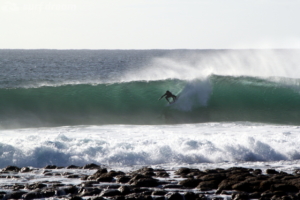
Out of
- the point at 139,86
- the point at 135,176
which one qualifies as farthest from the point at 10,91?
the point at 135,176

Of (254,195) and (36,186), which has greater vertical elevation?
(36,186)

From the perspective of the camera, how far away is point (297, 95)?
19719 mm

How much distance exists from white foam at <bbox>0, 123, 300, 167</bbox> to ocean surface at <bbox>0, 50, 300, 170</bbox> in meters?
0.03

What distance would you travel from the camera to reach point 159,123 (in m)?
16.6

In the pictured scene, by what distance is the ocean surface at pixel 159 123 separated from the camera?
35.0 ft

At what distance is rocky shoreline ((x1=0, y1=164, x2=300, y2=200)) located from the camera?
22.2 ft

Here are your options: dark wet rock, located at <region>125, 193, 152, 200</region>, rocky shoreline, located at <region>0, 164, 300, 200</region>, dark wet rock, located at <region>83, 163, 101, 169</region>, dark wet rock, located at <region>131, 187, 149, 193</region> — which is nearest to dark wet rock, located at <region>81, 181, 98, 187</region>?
rocky shoreline, located at <region>0, 164, 300, 200</region>

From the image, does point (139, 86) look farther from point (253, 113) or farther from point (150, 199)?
point (150, 199)

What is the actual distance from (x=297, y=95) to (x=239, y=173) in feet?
42.4

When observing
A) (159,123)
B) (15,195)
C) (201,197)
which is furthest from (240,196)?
(159,123)

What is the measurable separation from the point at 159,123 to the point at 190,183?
29.9 feet

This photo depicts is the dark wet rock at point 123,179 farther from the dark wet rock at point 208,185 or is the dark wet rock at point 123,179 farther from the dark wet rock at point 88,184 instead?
the dark wet rock at point 208,185

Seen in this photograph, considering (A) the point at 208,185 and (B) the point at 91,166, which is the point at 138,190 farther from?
(B) the point at 91,166

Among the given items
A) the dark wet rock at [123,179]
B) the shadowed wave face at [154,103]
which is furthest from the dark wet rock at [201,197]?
the shadowed wave face at [154,103]
